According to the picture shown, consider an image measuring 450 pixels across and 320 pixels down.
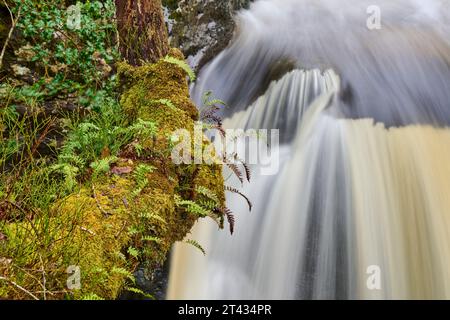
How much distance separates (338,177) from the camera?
593cm

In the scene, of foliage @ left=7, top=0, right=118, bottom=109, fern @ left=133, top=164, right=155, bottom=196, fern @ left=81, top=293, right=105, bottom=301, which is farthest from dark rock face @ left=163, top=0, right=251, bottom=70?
fern @ left=81, top=293, right=105, bottom=301

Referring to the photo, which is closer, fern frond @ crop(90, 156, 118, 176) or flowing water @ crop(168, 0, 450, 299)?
fern frond @ crop(90, 156, 118, 176)

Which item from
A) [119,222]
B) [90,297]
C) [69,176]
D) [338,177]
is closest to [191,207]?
[119,222]

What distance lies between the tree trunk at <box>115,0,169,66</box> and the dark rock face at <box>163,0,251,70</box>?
2.89m

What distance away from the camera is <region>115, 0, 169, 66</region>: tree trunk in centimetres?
500

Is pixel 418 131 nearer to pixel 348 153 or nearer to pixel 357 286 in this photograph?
pixel 348 153

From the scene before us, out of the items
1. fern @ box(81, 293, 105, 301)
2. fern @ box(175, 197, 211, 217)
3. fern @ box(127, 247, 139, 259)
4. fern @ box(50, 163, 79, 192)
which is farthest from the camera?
fern @ box(175, 197, 211, 217)

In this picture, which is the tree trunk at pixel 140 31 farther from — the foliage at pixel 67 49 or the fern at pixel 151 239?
the fern at pixel 151 239

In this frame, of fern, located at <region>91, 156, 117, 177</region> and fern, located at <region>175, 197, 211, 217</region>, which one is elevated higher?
fern, located at <region>91, 156, 117, 177</region>

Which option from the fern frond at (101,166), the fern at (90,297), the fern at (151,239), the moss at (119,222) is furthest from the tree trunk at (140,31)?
the fern at (90,297)

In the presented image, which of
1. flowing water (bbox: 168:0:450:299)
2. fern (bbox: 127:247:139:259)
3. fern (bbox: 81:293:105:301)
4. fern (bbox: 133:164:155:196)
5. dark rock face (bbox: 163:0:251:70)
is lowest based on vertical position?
fern (bbox: 81:293:105:301)

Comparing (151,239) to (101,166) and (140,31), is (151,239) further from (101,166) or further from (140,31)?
(140,31)

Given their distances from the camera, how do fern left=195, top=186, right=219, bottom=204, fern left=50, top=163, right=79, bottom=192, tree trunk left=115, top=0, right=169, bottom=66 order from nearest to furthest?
fern left=50, top=163, right=79, bottom=192, fern left=195, top=186, right=219, bottom=204, tree trunk left=115, top=0, right=169, bottom=66

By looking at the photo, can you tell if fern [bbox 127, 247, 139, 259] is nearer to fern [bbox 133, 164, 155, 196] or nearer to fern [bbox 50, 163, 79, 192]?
fern [bbox 133, 164, 155, 196]
